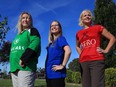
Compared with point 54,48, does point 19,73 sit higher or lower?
lower

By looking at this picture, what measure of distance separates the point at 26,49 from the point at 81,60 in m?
→ 1.27

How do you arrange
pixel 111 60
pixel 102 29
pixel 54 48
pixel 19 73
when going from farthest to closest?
pixel 111 60 → pixel 102 29 → pixel 54 48 → pixel 19 73

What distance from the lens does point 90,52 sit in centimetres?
605

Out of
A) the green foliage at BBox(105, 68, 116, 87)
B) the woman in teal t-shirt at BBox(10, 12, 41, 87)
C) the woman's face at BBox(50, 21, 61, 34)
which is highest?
the woman's face at BBox(50, 21, 61, 34)

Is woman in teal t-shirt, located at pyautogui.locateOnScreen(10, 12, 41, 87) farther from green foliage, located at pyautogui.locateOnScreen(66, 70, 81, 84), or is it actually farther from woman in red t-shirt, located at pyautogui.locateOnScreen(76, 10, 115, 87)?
green foliage, located at pyautogui.locateOnScreen(66, 70, 81, 84)

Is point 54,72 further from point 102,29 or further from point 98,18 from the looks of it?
point 98,18

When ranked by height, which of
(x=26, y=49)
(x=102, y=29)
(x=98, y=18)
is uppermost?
(x=98, y=18)

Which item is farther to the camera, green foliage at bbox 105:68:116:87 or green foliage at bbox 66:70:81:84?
green foliage at bbox 66:70:81:84

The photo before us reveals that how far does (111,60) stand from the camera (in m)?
30.7

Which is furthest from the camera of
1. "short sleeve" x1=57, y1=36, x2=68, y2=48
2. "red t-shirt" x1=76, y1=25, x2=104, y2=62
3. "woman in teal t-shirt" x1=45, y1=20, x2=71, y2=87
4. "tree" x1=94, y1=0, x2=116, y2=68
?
"tree" x1=94, y1=0, x2=116, y2=68

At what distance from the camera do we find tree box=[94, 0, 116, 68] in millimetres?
30734

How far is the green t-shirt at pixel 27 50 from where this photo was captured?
5398 millimetres

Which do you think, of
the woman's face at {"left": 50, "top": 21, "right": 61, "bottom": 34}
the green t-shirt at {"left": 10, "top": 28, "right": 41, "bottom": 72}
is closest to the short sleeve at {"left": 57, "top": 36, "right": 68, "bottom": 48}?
the woman's face at {"left": 50, "top": 21, "right": 61, "bottom": 34}

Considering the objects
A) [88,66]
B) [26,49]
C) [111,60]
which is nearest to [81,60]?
[88,66]
